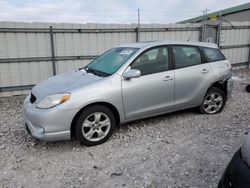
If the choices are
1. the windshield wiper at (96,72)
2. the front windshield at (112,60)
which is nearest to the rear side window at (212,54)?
the front windshield at (112,60)

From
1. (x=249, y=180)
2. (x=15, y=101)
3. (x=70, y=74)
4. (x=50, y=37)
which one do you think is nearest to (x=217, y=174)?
(x=249, y=180)

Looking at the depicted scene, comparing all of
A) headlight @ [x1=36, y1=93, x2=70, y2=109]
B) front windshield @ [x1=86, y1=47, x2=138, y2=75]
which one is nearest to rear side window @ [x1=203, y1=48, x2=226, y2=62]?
front windshield @ [x1=86, y1=47, x2=138, y2=75]

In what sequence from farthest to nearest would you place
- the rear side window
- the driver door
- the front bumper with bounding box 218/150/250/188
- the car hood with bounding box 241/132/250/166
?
the rear side window
the driver door
the car hood with bounding box 241/132/250/166
the front bumper with bounding box 218/150/250/188

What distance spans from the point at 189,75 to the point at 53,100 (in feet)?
8.11

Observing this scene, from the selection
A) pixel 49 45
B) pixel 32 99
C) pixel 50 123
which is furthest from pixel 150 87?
pixel 49 45

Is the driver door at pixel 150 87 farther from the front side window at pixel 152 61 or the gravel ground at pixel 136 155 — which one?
the gravel ground at pixel 136 155

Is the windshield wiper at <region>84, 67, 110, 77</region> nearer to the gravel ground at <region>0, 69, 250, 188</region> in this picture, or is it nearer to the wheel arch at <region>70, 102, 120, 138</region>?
the wheel arch at <region>70, 102, 120, 138</region>

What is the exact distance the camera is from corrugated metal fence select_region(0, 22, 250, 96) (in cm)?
674

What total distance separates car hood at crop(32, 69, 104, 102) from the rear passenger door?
4.94ft

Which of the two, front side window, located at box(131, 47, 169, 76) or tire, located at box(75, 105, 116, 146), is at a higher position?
front side window, located at box(131, 47, 169, 76)

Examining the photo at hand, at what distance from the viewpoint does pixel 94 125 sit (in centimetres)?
362

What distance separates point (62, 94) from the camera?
11.2 ft

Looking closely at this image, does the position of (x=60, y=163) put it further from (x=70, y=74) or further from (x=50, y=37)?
(x=50, y=37)

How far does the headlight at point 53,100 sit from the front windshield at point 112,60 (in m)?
0.86
